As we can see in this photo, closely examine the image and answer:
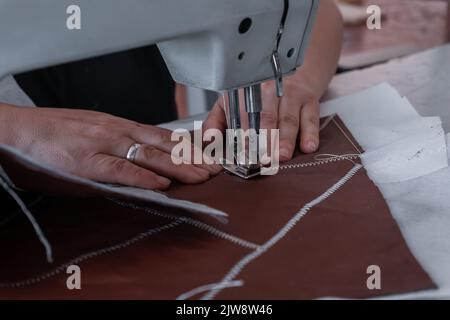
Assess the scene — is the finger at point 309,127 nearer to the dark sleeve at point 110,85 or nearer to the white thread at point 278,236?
the white thread at point 278,236

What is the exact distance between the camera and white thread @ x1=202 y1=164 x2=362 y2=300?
583mm

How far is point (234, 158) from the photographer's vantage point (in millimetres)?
848

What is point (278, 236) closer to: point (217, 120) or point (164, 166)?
point (164, 166)

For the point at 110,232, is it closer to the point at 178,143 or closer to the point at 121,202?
the point at 121,202

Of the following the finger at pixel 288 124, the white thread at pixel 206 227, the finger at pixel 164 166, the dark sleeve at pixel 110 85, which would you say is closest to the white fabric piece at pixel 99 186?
the white thread at pixel 206 227

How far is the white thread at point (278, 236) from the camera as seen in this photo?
58 centimetres

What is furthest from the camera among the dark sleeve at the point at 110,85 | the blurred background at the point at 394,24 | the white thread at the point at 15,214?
the blurred background at the point at 394,24

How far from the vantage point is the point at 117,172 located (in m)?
0.75

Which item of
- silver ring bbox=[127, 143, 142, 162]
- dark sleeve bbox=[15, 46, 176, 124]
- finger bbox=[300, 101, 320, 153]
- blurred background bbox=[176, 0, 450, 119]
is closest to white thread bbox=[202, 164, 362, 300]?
finger bbox=[300, 101, 320, 153]

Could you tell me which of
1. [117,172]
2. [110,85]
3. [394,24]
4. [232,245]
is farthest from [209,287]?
[394,24]

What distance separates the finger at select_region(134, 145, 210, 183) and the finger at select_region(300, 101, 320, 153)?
19cm

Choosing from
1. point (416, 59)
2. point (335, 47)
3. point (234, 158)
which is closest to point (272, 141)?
point (234, 158)

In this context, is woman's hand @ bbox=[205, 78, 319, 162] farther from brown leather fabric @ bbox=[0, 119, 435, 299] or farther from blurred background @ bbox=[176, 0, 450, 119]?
blurred background @ bbox=[176, 0, 450, 119]

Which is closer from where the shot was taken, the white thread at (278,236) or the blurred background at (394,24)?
the white thread at (278,236)
